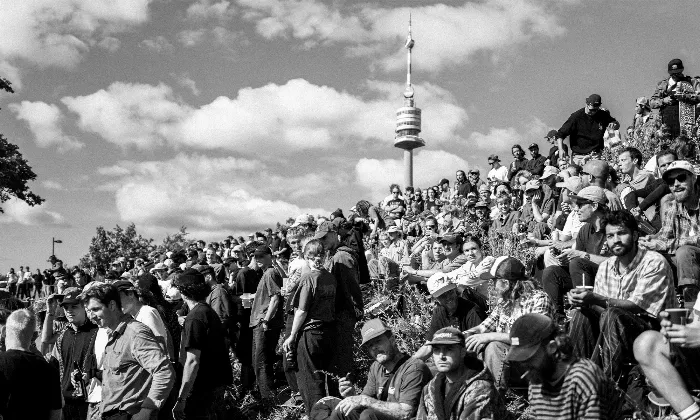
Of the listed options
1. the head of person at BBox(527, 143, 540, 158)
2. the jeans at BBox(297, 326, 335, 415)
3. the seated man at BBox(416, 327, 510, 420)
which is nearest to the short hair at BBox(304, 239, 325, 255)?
the jeans at BBox(297, 326, 335, 415)

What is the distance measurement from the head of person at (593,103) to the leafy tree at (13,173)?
23100mm

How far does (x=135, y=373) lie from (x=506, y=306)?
9.63 feet

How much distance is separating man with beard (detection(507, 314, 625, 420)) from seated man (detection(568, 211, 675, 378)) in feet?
3.97

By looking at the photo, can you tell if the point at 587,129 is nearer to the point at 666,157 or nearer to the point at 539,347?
the point at 666,157

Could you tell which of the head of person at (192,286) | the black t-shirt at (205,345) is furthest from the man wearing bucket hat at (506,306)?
the head of person at (192,286)

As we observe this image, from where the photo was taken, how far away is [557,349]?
394 centimetres

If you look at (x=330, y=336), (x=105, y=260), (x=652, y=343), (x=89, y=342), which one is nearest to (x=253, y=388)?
(x=330, y=336)

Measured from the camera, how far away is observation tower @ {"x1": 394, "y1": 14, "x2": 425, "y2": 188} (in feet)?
324

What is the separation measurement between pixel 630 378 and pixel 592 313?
55cm

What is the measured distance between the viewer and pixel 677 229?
696cm

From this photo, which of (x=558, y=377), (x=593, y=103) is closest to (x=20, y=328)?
(x=558, y=377)

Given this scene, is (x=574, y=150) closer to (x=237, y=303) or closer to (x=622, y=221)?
(x=237, y=303)

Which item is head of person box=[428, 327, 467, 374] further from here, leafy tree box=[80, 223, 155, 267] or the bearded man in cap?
leafy tree box=[80, 223, 155, 267]

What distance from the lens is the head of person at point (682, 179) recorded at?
672 centimetres
